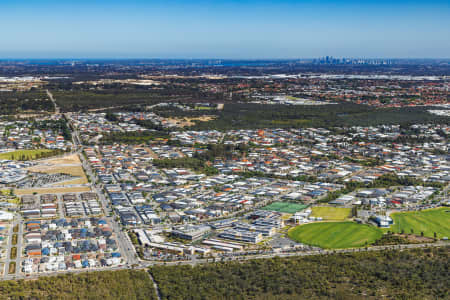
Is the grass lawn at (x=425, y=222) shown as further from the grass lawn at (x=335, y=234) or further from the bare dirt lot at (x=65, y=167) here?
the bare dirt lot at (x=65, y=167)

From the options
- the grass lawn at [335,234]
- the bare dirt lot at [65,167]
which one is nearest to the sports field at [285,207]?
the grass lawn at [335,234]

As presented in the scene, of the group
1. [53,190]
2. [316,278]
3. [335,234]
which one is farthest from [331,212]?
[53,190]

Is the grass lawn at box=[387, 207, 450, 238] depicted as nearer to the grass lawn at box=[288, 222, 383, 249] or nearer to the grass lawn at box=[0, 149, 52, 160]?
the grass lawn at box=[288, 222, 383, 249]

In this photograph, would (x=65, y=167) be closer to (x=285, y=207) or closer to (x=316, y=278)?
(x=285, y=207)

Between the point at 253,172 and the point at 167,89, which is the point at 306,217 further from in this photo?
the point at 167,89

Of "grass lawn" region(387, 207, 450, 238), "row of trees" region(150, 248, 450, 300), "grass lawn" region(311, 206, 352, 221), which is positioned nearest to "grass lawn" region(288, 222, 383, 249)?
"grass lawn" region(311, 206, 352, 221)

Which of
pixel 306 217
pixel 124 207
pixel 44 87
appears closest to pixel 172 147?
pixel 124 207
